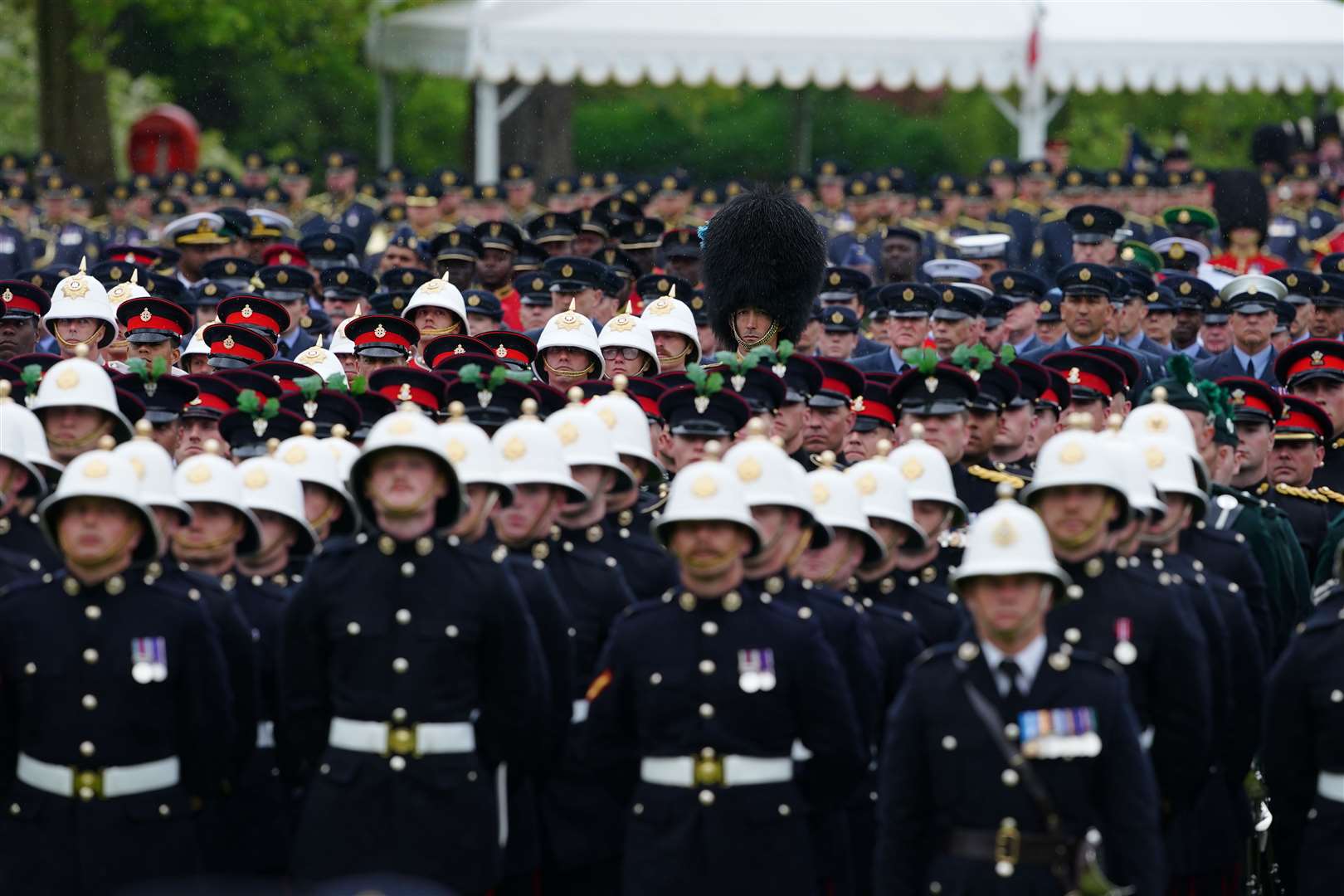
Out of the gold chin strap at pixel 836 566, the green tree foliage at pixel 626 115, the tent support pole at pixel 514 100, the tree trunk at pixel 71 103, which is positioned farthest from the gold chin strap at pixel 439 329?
the green tree foliage at pixel 626 115

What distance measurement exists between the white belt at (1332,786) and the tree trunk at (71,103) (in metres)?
24.7

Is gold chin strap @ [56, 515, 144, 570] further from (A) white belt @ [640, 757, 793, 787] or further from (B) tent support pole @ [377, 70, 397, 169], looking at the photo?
(B) tent support pole @ [377, 70, 397, 169]

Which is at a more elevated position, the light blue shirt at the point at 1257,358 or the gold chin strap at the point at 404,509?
the light blue shirt at the point at 1257,358

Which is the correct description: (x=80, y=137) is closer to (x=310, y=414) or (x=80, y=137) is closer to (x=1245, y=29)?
(x=1245, y=29)

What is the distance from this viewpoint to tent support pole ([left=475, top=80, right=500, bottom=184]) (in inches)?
1137

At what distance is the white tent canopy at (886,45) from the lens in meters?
27.7

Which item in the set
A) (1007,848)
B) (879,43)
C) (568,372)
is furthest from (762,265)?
(879,43)

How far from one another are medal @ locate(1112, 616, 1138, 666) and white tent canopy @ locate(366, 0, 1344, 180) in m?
20.4

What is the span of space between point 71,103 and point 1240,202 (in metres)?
14.6

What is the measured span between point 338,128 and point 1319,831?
3567cm

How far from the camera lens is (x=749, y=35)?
27.9m

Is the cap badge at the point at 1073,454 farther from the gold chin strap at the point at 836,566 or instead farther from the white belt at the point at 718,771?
the white belt at the point at 718,771

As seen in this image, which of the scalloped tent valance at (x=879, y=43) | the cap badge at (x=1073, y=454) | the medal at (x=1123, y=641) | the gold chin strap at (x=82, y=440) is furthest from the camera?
the scalloped tent valance at (x=879, y=43)

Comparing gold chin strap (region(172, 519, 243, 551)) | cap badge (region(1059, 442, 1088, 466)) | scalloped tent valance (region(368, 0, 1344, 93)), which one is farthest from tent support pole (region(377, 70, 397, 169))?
cap badge (region(1059, 442, 1088, 466))
